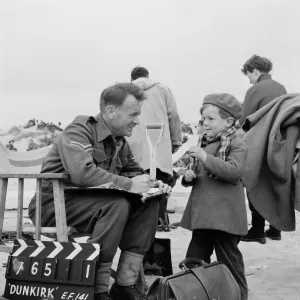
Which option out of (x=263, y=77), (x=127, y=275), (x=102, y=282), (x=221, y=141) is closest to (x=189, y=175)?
(x=221, y=141)

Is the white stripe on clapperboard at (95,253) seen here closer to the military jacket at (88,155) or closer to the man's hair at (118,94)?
the military jacket at (88,155)

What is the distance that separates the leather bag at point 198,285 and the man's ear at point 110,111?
3.20 feet

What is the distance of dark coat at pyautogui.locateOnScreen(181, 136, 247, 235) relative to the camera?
3404 millimetres

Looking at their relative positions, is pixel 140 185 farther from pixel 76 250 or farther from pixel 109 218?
pixel 76 250

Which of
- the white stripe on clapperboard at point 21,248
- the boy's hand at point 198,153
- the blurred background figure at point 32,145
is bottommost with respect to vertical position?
the blurred background figure at point 32,145

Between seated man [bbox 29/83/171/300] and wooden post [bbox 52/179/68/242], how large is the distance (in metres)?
0.12

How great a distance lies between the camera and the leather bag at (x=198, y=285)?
2.89m

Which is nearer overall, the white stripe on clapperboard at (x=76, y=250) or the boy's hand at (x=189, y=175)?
the white stripe on clapperboard at (x=76, y=250)

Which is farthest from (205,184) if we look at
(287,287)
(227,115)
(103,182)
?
(287,287)

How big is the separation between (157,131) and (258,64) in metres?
1.50

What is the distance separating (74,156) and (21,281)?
73cm

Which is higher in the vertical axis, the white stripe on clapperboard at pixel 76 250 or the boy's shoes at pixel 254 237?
the white stripe on clapperboard at pixel 76 250

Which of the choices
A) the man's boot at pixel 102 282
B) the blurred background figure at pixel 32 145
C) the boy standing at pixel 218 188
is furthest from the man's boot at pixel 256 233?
the blurred background figure at pixel 32 145

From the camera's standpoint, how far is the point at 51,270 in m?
2.92
